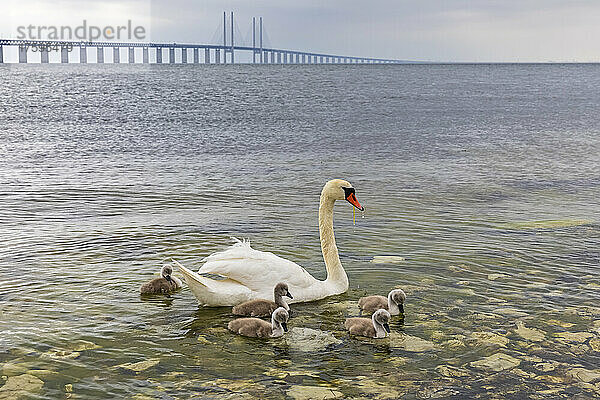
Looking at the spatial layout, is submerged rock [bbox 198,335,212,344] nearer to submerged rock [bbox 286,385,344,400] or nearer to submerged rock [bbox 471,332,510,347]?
submerged rock [bbox 286,385,344,400]

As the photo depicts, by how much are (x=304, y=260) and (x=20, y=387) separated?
4.72m

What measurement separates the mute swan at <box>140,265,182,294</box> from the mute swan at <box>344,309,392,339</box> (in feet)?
7.46

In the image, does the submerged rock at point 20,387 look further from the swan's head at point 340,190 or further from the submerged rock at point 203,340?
the swan's head at point 340,190

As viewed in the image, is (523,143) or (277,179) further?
(523,143)

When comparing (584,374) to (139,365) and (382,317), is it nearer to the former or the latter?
(382,317)

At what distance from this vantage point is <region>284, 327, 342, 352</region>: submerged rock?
683cm

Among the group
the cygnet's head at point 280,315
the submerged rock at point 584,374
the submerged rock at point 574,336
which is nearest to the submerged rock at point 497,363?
the submerged rock at point 584,374

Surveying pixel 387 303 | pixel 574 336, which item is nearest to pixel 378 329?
pixel 387 303

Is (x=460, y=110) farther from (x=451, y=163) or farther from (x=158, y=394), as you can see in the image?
(x=158, y=394)

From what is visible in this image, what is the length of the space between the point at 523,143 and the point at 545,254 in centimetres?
1849

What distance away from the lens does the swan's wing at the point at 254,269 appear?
7.77 m

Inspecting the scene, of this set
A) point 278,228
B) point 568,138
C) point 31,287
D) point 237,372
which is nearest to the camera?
point 237,372

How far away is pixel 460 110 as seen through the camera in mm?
45531

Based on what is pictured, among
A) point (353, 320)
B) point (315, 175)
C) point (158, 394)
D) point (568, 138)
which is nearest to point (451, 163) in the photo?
point (315, 175)
